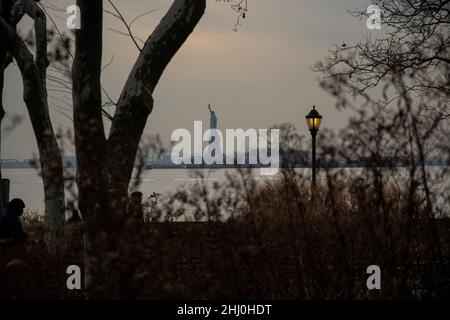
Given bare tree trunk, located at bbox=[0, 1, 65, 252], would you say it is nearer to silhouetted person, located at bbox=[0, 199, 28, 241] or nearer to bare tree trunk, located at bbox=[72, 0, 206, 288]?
silhouetted person, located at bbox=[0, 199, 28, 241]

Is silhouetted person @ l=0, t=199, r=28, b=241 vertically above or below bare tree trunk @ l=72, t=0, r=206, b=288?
below

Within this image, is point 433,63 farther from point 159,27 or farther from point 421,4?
point 159,27

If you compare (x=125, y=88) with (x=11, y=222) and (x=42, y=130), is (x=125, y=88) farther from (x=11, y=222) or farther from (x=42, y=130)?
(x=11, y=222)

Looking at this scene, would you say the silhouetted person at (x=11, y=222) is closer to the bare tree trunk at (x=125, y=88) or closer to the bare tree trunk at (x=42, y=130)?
the bare tree trunk at (x=42, y=130)

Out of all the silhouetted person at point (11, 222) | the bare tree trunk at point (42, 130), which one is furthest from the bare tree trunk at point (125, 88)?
the silhouetted person at point (11, 222)

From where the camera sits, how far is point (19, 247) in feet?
35.2

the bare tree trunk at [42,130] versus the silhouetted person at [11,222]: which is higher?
the bare tree trunk at [42,130]

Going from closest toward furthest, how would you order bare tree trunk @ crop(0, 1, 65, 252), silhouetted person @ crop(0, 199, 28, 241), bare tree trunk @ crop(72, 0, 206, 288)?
1. bare tree trunk @ crop(72, 0, 206, 288)
2. bare tree trunk @ crop(0, 1, 65, 252)
3. silhouetted person @ crop(0, 199, 28, 241)

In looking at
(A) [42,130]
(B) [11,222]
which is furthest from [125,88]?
(B) [11,222]

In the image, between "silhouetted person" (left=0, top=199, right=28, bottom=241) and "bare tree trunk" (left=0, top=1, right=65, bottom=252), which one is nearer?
"bare tree trunk" (left=0, top=1, right=65, bottom=252)

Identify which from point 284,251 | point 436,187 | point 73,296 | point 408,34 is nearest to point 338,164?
point 436,187

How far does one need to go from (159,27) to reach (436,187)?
3.69 metres

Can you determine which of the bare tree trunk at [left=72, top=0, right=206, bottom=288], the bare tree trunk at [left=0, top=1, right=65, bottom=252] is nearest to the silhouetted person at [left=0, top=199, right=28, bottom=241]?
the bare tree trunk at [left=0, top=1, right=65, bottom=252]
